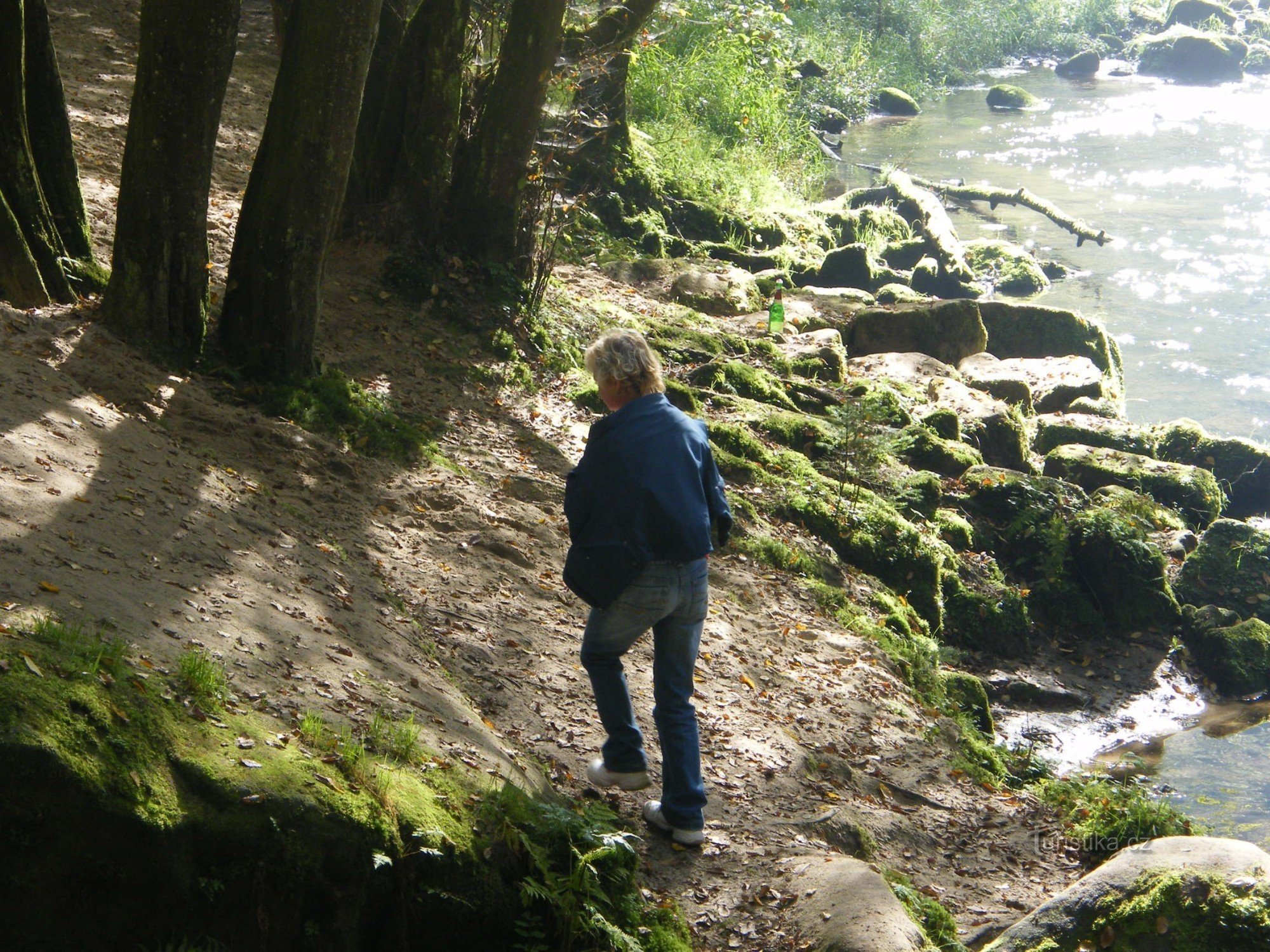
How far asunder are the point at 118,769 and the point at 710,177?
661 inches

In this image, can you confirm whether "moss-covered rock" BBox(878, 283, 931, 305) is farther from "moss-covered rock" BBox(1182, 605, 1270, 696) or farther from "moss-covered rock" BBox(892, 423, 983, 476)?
"moss-covered rock" BBox(1182, 605, 1270, 696)

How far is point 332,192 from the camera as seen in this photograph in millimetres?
→ 7547

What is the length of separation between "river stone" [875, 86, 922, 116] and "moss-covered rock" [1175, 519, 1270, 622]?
2409cm

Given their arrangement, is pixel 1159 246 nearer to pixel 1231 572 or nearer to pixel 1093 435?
pixel 1093 435

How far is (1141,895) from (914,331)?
1166 centimetres

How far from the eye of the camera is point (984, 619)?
34.2 feet

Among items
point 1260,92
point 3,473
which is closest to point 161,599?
point 3,473

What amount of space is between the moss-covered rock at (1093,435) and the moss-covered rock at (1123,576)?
10.2 feet

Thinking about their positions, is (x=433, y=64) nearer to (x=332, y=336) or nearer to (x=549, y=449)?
(x=332, y=336)

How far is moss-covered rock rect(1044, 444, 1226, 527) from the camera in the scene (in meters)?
13.3

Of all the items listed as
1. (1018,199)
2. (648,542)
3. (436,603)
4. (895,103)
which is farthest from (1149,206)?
(648,542)

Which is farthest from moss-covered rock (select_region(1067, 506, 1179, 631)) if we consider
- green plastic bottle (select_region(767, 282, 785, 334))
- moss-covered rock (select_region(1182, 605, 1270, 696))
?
green plastic bottle (select_region(767, 282, 785, 334))

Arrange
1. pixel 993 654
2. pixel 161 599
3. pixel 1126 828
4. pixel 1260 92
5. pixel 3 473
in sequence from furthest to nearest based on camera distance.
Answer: pixel 1260 92 → pixel 993 654 → pixel 1126 828 → pixel 3 473 → pixel 161 599

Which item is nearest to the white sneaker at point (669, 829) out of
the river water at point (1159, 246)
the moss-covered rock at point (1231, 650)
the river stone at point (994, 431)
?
the river water at point (1159, 246)
